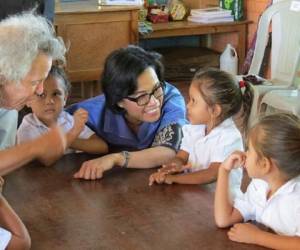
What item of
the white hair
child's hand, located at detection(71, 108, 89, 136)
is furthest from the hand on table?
the white hair

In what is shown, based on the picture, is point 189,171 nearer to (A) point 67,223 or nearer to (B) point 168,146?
(B) point 168,146

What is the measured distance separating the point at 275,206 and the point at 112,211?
420 mm

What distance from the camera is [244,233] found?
137cm

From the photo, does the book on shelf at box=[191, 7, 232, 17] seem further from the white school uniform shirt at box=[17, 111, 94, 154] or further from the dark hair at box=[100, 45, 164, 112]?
the white school uniform shirt at box=[17, 111, 94, 154]

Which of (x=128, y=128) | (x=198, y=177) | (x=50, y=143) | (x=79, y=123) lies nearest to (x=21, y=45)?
(x=50, y=143)

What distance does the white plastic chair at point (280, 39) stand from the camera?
4.28 meters

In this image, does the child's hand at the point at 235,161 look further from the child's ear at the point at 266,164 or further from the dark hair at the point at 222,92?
the dark hair at the point at 222,92

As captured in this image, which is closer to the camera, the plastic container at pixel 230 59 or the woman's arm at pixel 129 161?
the woman's arm at pixel 129 161

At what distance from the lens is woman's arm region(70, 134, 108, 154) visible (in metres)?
2.04

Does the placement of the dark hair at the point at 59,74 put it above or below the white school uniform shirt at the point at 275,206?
above

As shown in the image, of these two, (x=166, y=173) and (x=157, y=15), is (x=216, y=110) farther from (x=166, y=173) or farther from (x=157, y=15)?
(x=157, y=15)

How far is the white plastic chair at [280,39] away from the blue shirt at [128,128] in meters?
2.16

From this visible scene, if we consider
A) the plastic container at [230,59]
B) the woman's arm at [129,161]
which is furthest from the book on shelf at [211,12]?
the woman's arm at [129,161]

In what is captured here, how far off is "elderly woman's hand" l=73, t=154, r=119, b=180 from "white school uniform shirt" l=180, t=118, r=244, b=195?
25 cm
